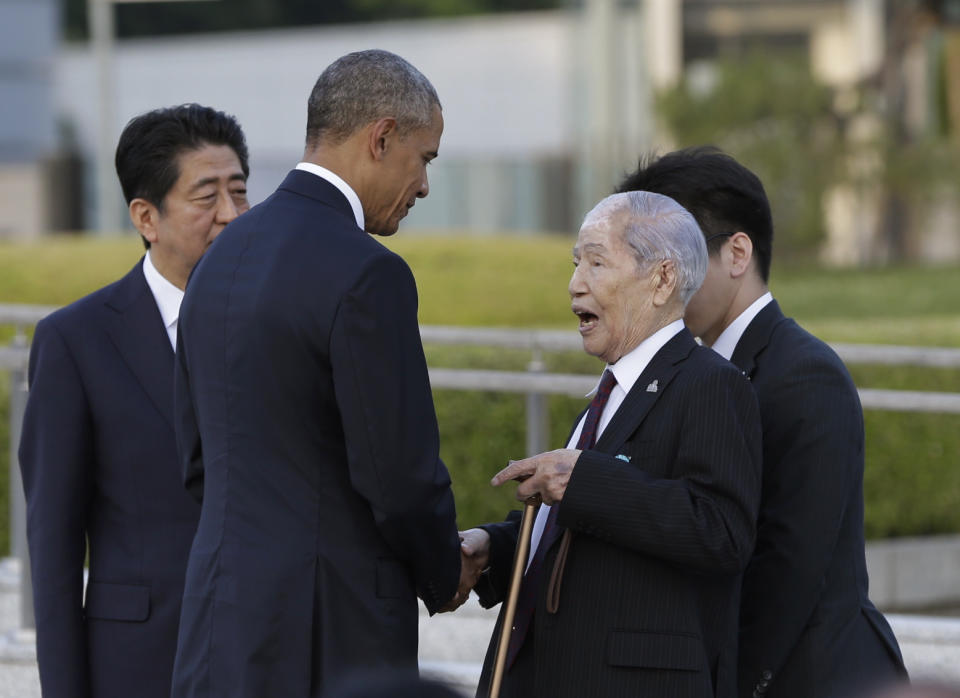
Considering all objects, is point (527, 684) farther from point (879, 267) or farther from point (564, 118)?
point (564, 118)

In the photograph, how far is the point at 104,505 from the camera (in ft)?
11.0

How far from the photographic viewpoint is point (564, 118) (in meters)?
28.4

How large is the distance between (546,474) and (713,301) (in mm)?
607

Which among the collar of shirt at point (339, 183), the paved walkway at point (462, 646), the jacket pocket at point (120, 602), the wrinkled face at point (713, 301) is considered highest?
the collar of shirt at point (339, 183)

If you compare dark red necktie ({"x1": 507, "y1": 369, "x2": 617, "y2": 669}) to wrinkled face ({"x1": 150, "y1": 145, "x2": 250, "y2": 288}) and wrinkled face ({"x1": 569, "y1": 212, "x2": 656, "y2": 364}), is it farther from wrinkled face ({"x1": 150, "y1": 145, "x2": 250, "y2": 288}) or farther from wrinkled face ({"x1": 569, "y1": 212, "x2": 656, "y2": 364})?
wrinkled face ({"x1": 150, "y1": 145, "x2": 250, "y2": 288})

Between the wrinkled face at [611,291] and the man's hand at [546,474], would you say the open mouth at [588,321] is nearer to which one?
the wrinkled face at [611,291]

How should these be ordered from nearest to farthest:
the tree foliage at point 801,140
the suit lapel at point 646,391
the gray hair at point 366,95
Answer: the suit lapel at point 646,391
the gray hair at point 366,95
the tree foliage at point 801,140

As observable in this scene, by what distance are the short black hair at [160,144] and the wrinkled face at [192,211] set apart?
0.06 feet

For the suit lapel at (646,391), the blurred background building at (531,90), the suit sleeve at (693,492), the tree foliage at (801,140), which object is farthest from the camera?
the blurred background building at (531,90)

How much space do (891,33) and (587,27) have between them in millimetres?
5198

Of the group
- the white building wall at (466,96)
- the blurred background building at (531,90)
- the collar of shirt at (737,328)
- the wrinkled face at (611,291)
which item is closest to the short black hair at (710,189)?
the collar of shirt at (737,328)

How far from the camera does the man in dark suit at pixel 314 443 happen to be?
274cm

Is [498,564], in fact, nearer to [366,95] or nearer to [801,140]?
[366,95]

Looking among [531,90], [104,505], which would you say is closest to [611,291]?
[104,505]
